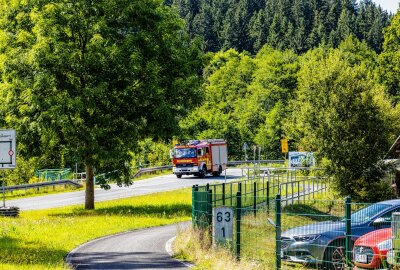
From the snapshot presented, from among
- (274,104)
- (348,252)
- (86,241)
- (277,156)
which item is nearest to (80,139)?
(86,241)

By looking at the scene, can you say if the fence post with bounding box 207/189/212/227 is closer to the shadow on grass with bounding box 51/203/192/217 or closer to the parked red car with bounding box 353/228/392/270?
the parked red car with bounding box 353/228/392/270

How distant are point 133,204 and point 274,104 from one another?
70.0 meters

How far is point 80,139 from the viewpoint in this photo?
3103 cm

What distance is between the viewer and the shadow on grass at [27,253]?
56.4 ft

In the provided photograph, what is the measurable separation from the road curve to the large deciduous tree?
7.50 metres

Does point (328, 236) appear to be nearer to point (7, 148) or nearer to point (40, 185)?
point (7, 148)

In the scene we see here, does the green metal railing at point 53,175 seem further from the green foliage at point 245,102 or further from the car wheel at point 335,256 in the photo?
the car wheel at point 335,256

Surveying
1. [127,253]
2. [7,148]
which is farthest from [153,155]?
[127,253]

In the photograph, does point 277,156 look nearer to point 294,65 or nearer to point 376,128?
point 294,65

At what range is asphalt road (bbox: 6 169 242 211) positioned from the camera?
128 feet

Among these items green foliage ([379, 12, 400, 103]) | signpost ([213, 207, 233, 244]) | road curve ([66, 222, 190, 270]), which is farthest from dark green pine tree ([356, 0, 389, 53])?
signpost ([213, 207, 233, 244])

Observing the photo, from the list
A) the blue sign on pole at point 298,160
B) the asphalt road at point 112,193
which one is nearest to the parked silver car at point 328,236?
the asphalt road at point 112,193

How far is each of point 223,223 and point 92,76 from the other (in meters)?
15.6

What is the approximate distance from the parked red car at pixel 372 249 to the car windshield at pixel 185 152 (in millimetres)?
40984
